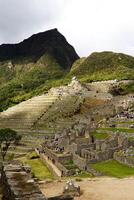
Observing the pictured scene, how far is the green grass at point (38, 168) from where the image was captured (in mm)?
45969

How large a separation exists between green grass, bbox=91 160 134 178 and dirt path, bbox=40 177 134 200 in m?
7.13

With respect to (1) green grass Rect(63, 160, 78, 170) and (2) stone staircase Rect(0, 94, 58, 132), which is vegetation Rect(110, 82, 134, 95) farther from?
(1) green grass Rect(63, 160, 78, 170)

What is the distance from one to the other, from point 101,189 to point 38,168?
979 inches

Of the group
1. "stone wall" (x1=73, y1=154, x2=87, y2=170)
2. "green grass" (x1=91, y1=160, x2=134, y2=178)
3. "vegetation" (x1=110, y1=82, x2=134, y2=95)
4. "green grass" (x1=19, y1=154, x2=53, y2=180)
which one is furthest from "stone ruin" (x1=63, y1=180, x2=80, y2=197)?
"vegetation" (x1=110, y1=82, x2=134, y2=95)

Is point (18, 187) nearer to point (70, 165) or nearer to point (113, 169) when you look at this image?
point (113, 169)

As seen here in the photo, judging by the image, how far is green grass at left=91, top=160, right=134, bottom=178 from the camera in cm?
3861

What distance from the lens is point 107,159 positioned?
46250mm

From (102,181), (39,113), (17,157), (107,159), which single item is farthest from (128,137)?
(39,113)

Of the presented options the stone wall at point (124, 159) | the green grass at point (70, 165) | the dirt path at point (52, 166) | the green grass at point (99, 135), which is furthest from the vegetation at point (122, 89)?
the stone wall at point (124, 159)

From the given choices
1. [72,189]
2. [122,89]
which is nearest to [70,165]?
[72,189]

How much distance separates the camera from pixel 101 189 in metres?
27.8

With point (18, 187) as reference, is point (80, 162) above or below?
below

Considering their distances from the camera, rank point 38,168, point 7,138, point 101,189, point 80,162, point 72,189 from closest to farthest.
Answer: point 72,189, point 101,189, point 80,162, point 38,168, point 7,138

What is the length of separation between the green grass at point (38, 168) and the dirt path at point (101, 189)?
13.8m
